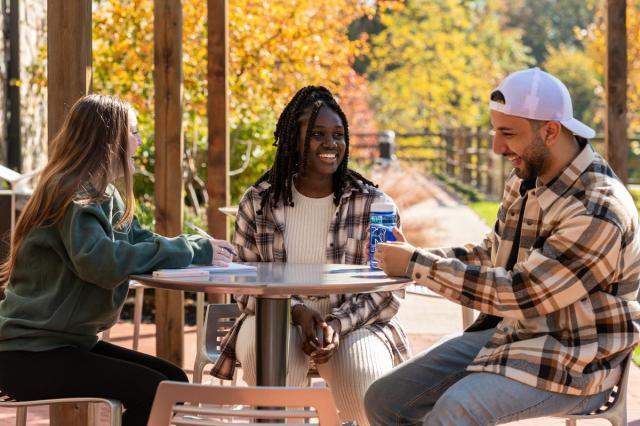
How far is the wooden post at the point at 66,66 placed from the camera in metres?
4.62

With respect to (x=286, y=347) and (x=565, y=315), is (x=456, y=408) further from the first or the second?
(x=286, y=347)

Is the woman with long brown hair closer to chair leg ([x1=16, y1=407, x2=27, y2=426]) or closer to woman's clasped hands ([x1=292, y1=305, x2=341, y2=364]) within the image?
chair leg ([x1=16, y1=407, x2=27, y2=426])

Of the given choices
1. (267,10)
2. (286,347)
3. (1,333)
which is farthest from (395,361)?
(267,10)

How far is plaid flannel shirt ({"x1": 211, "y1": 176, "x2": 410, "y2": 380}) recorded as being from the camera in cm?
434

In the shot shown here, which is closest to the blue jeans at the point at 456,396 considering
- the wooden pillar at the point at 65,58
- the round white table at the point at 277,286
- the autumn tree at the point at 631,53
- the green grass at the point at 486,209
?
the round white table at the point at 277,286

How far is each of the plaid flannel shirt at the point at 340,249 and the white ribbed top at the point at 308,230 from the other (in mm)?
28

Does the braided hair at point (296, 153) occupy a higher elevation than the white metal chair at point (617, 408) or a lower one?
higher

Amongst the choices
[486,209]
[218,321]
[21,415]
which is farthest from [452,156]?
[21,415]

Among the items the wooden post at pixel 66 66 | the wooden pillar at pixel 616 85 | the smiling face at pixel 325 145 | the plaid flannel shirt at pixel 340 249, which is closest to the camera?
the plaid flannel shirt at pixel 340 249

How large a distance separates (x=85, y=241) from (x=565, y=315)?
1.41 meters

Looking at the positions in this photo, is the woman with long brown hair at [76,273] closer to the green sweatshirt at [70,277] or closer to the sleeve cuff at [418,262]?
the green sweatshirt at [70,277]

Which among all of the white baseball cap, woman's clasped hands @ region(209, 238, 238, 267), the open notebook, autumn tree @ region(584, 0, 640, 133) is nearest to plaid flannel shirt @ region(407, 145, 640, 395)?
the white baseball cap

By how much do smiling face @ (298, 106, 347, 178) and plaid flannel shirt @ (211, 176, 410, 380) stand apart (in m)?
0.13

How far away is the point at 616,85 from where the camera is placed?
261 inches
